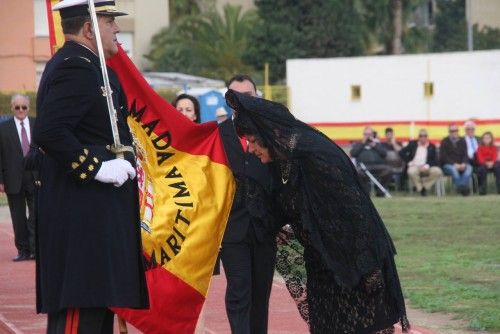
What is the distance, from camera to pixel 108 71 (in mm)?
6406

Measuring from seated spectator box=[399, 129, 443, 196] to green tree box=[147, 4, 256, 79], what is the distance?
3372 centimetres

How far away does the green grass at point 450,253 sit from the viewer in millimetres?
11734

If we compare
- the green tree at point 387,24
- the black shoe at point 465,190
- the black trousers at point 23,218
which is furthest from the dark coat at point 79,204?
the green tree at point 387,24

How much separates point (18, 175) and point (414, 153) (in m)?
12.2

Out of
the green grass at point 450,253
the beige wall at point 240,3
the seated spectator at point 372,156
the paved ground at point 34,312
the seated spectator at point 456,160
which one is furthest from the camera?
the beige wall at point 240,3

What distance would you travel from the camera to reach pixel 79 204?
6082 mm

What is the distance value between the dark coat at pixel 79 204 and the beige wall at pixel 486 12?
256 feet

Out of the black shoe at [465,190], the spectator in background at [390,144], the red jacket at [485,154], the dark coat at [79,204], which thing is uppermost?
the dark coat at [79,204]

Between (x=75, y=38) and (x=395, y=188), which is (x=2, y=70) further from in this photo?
(x=75, y=38)

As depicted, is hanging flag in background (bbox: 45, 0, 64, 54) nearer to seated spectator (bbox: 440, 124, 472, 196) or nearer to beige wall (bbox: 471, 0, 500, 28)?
seated spectator (bbox: 440, 124, 472, 196)

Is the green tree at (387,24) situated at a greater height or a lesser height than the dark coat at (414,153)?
greater

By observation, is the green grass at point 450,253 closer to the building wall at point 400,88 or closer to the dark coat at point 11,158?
the dark coat at point 11,158

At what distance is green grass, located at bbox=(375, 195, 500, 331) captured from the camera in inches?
462

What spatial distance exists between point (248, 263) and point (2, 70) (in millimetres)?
48713
